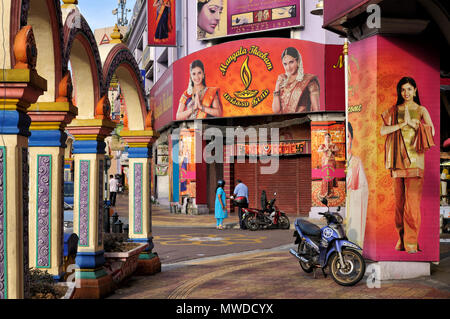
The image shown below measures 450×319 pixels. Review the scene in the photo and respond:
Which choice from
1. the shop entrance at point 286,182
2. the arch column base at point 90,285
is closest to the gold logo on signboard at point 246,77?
the shop entrance at point 286,182

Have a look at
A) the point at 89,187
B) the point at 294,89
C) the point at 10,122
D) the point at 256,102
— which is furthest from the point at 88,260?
the point at 256,102

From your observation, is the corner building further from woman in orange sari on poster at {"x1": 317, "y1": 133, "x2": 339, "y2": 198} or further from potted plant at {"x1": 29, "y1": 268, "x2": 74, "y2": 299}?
potted plant at {"x1": 29, "y1": 268, "x2": 74, "y2": 299}

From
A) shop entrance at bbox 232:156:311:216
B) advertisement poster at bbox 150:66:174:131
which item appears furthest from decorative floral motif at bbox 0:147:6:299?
advertisement poster at bbox 150:66:174:131

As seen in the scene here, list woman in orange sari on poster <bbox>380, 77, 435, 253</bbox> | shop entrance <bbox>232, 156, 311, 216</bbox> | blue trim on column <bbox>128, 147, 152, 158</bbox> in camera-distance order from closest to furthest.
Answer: woman in orange sari on poster <bbox>380, 77, 435, 253</bbox> < blue trim on column <bbox>128, 147, 152, 158</bbox> < shop entrance <bbox>232, 156, 311, 216</bbox>

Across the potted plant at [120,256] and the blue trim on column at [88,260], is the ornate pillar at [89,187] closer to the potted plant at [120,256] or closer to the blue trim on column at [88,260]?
the blue trim on column at [88,260]

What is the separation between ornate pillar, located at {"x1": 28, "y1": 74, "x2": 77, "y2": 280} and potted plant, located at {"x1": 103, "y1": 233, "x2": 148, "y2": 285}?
202 centimetres

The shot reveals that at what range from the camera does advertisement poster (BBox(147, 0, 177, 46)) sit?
29.2m

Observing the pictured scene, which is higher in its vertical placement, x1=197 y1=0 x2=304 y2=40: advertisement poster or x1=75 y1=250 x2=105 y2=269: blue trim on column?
x1=197 y1=0 x2=304 y2=40: advertisement poster

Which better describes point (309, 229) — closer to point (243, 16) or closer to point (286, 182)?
point (286, 182)

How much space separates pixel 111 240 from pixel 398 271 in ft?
16.8

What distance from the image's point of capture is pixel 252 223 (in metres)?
20.2

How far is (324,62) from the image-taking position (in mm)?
23750

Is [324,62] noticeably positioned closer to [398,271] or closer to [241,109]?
[241,109]

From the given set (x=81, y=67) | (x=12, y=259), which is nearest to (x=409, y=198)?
(x=81, y=67)
